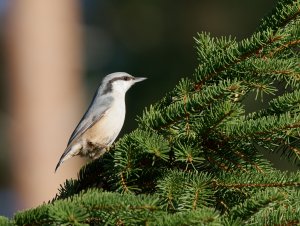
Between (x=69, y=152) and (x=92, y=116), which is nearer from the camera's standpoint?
(x=69, y=152)

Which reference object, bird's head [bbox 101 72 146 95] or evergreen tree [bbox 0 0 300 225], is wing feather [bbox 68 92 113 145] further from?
evergreen tree [bbox 0 0 300 225]

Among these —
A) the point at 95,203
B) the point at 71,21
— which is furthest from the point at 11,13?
the point at 95,203

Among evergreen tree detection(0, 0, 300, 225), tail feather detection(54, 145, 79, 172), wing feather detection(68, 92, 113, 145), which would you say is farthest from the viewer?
wing feather detection(68, 92, 113, 145)

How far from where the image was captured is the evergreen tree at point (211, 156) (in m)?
2.33

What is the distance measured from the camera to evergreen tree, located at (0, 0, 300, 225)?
7.66ft

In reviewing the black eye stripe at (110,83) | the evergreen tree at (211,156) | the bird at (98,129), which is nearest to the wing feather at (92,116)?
the bird at (98,129)

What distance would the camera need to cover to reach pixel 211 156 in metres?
2.93

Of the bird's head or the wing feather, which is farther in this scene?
the bird's head

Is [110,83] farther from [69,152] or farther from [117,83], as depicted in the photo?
[69,152]

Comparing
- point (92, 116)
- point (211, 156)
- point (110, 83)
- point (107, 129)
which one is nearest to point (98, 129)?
point (107, 129)

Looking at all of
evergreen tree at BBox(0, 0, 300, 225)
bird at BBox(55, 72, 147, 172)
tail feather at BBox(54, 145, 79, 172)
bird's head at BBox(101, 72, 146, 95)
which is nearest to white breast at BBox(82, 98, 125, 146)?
bird at BBox(55, 72, 147, 172)

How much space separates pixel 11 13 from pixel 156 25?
181 inches

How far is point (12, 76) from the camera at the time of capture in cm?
816

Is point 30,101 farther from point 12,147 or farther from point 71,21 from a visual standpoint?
point 71,21
